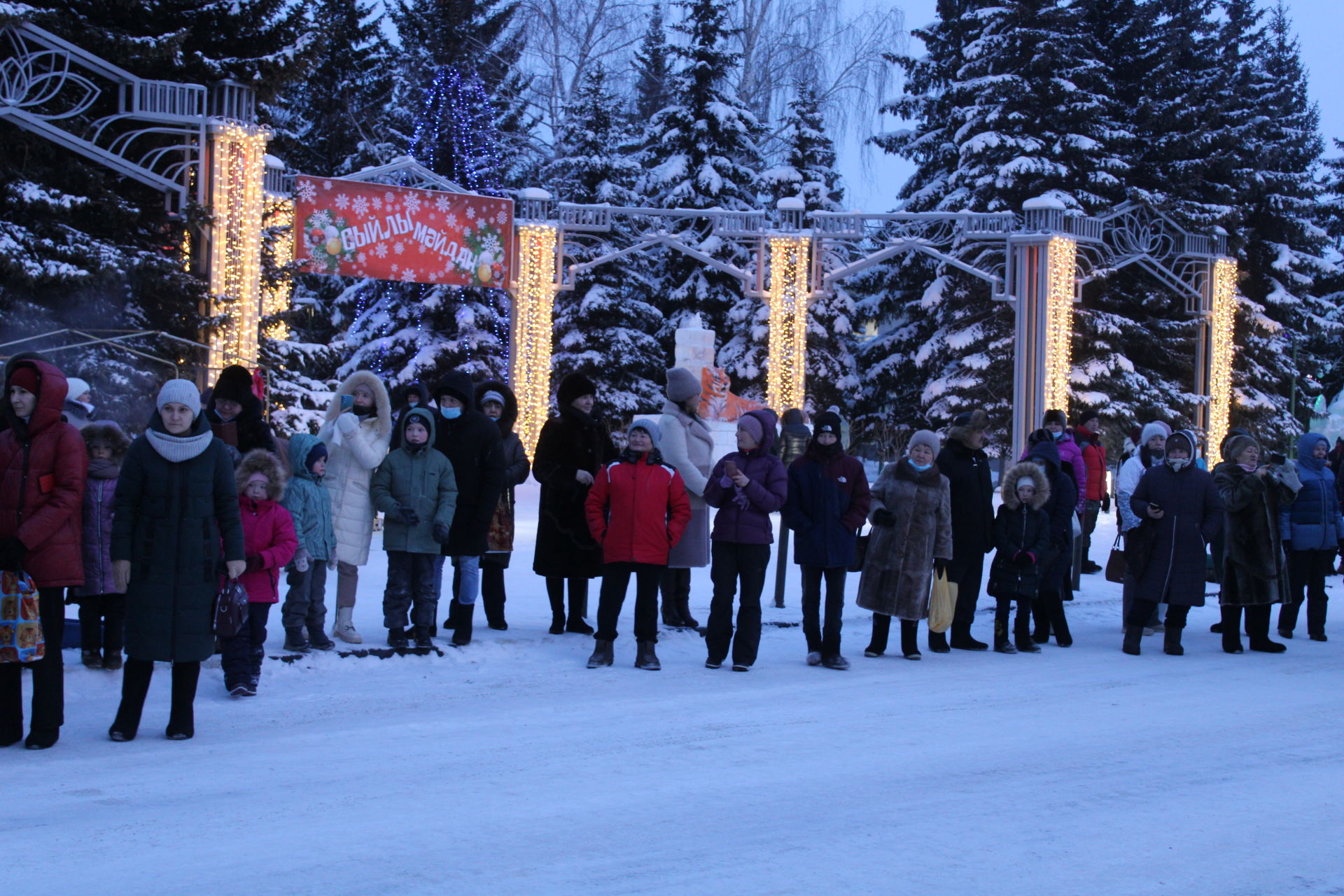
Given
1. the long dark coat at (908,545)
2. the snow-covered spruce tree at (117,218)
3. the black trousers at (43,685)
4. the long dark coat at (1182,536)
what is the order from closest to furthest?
the black trousers at (43,685)
the long dark coat at (908,545)
the long dark coat at (1182,536)
the snow-covered spruce tree at (117,218)

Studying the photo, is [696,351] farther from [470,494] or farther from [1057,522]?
[470,494]

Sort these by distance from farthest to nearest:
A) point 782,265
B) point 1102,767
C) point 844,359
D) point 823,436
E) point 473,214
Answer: point 844,359, point 782,265, point 473,214, point 823,436, point 1102,767

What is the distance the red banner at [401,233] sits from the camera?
19.7 m

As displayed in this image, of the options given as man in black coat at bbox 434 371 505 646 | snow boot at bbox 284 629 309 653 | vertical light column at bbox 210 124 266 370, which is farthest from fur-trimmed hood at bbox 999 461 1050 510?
vertical light column at bbox 210 124 266 370

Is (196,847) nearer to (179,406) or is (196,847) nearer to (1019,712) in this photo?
(179,406)

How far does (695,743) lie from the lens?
662 cm

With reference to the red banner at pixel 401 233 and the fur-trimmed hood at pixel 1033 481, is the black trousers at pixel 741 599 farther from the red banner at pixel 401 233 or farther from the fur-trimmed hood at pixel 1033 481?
the red banner at pixel 401 233

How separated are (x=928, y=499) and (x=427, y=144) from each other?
83.0 ft

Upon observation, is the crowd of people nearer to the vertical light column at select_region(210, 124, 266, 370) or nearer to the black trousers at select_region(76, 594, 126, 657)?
the black trousers at select_region(76, 594, 126, 657)

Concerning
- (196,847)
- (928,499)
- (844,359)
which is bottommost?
(196,847)

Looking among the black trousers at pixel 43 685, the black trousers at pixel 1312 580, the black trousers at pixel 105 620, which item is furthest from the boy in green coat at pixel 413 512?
the black trousers at pixel 1312 580

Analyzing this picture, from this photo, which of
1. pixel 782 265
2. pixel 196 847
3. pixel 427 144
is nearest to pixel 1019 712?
pixel 196 847

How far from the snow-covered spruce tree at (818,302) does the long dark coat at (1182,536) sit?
2618 cm

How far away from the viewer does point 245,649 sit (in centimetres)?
738
